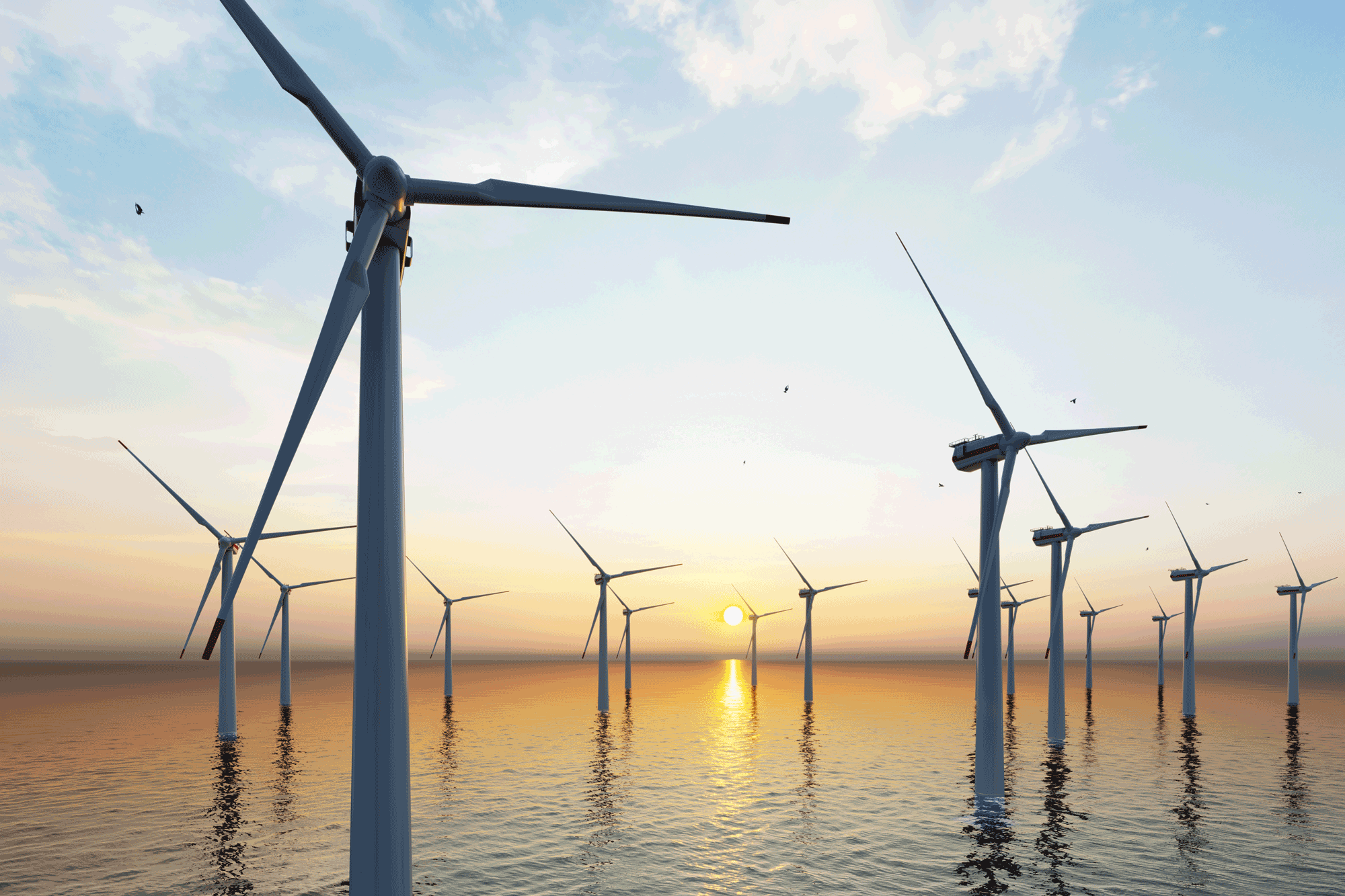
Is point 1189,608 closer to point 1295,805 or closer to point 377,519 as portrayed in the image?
point 1295,805

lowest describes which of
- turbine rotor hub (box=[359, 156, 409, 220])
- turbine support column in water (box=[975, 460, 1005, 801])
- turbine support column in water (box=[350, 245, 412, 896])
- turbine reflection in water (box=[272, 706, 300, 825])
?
turbine reflection in water (box=[272, 706, 300, 825])

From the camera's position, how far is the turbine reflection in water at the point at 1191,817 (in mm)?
36750

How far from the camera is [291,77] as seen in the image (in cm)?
1978

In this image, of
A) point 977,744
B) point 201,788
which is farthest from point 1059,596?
point 201,788

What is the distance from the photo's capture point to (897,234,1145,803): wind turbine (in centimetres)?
4688

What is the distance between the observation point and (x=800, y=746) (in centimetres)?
8738

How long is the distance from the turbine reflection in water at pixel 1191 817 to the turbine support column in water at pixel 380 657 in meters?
39.5

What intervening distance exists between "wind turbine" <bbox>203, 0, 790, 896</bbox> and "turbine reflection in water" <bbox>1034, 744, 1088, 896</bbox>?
3265cm

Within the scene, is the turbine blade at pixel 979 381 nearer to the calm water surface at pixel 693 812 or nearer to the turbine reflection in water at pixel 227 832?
the calm water surface at pixel 693 812

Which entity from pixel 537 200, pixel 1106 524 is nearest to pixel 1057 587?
pixel 1106 524

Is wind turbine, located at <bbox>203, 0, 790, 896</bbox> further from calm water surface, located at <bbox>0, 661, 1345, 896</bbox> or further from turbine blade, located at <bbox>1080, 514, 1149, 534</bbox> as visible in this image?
turbine blade, located at <bbox>1080, 514, 1149, 534</bbox>

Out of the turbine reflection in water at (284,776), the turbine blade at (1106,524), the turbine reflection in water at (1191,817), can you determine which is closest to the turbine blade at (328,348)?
the turbine reflection in water at (284,776)

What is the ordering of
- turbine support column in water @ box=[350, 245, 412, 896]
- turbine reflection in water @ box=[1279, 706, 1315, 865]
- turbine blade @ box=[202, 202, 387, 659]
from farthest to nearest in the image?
turbine reflection in water @ box=[1279, 706, 1315, 865] < turbine support column in water @ box=[350, 245, 412, 896] < turbine blade @ box=[202, 202, 387, 659]

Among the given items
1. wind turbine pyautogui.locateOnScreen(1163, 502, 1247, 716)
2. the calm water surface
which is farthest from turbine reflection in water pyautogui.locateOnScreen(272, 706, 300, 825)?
wind turbine pyautogui.locateOnScreen(1163, 502, 1247, 716)
